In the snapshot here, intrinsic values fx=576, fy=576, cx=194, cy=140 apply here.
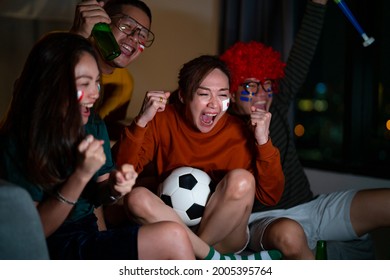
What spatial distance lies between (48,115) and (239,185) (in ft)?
2.33

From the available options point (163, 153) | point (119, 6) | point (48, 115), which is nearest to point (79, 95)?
point (48, 115)

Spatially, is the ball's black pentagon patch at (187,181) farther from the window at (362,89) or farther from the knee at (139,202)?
the window at (362,89)

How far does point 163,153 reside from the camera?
227 centimetres

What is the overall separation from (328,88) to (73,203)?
2410mm

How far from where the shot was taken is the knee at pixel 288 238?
2016 millimetres

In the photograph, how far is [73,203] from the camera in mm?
1572

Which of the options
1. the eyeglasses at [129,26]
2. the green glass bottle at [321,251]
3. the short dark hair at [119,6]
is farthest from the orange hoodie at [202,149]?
the short dark hair at [119,6]

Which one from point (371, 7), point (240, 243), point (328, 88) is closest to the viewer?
point (240, 243)

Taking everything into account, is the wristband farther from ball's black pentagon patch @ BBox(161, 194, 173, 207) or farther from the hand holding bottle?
the hand holding bottle

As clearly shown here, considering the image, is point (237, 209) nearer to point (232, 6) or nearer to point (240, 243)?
point (240, 243)

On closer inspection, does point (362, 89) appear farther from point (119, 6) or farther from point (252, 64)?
point (119, 6)

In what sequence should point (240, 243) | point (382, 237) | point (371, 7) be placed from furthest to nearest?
point (371, 7) < point (382, 237) < point (240, 243)

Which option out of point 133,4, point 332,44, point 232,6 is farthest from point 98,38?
point 332,44

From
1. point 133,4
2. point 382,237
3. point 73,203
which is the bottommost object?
point 382,237
